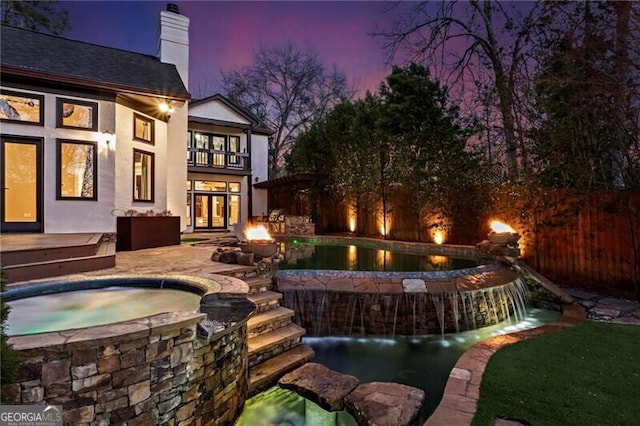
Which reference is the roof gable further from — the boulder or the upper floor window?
the boulder

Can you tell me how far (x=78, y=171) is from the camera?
771 cm

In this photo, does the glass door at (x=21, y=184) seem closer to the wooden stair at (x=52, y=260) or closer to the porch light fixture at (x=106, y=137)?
the porch light fixture at (x=106, y=137)

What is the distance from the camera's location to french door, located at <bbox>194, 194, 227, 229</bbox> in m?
16.0

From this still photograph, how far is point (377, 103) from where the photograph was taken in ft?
42.1

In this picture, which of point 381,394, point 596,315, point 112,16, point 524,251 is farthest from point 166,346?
point 112,16

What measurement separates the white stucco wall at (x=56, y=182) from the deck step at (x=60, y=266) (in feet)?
7.10

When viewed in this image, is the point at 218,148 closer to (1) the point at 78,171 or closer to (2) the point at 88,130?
(2) the point at 88,130

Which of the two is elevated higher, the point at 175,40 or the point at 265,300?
the point at 175,40

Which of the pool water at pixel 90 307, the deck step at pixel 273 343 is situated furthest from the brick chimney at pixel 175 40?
the deck step at pixel 273 343

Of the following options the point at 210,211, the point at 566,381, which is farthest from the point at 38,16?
the point at 566,381

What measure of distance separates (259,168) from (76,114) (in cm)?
1029

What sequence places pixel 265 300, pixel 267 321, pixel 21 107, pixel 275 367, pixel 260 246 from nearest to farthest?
pixel 275 367 < pixel 267 321 < pixel 265 300 < pixel 260 246 < pixel 21 107

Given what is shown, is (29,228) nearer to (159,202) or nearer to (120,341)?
(159,202)

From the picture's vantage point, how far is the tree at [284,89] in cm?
2306
